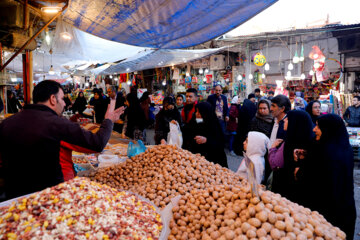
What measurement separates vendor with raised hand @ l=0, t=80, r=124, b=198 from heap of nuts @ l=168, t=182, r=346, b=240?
31.7 inches

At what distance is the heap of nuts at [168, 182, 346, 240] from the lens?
136 centimetres

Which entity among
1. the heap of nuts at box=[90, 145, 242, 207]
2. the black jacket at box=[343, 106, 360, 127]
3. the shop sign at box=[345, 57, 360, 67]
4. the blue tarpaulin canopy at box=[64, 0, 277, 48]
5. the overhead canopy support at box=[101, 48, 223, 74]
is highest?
the overhead canopy support at box=[101, 48, 223, 74]

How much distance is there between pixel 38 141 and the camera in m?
1.64

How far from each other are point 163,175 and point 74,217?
44.3 inches

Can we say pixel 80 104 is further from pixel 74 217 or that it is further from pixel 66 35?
pixel 74 217

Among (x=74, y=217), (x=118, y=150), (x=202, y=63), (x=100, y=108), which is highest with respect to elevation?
(x=202, y=63)

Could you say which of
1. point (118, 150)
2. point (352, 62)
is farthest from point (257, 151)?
point (352, 62)

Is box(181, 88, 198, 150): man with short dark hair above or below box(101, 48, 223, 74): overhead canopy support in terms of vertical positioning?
below

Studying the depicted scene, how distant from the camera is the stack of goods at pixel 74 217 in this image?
1229 millimetres

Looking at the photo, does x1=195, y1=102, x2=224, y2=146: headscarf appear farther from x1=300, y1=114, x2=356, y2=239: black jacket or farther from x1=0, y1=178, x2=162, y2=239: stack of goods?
x1=0, y1=178, x2=162, y2=239: stack of goods

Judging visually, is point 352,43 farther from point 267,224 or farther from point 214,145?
point 267,224

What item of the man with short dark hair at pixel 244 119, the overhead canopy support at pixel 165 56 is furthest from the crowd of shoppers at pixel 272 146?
the overhead canopy support at pixel 165 56

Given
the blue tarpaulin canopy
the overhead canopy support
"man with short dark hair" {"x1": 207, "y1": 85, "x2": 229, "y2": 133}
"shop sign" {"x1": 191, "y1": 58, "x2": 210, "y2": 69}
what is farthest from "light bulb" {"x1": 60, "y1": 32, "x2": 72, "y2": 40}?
"shop sign" {"x1": 191, "y1": 58, "x2": 210, "y2": 69}

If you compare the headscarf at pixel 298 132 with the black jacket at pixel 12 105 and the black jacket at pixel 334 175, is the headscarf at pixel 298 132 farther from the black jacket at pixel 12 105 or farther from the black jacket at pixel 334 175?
the black jacket at pixel 12 105
